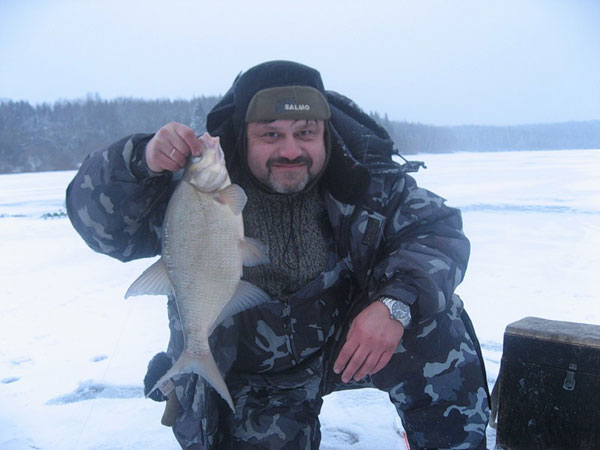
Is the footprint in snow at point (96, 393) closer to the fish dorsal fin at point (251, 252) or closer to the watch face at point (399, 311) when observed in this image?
the fish dorsal fin at point (251, 252)

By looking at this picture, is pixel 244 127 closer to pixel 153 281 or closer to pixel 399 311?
pixel 153 281

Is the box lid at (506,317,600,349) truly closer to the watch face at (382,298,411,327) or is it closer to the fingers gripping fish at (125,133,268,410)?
the watch face at (382,298,411,327)

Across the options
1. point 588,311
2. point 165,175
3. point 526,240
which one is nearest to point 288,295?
point 165,175

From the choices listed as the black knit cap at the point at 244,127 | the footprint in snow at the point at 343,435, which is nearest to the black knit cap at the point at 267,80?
the black knit cap at the point at 244,127

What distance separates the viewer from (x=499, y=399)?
256cm

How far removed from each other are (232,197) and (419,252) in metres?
0.87

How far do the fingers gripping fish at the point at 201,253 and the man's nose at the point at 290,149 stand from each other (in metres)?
0.49

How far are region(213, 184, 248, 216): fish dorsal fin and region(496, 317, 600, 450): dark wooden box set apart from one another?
1.49 metres

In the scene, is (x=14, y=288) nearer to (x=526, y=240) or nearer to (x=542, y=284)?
(x=542, y=284)

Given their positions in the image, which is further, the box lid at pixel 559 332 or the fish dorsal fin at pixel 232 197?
the box lid at pixel 559 332

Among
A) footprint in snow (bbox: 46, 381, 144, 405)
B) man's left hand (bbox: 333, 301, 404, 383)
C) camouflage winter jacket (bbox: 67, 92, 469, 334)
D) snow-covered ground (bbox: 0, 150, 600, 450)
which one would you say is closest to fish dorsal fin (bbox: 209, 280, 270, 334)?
man's left hand (bbox: 333, 301, 404, 383)

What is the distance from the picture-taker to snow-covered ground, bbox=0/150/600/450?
110 inches

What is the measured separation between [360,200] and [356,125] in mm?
454

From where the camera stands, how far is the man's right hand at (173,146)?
1858 mm
